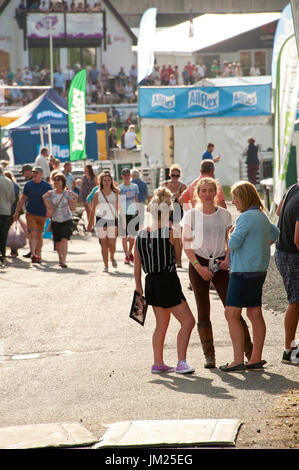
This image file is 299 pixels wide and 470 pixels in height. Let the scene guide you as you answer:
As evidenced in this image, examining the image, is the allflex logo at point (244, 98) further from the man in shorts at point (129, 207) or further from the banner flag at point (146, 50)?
the man in shorts at point (129, 207)

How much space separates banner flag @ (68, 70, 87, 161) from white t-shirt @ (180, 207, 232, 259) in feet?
58.6

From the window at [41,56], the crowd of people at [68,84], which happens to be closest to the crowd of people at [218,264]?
the crowd of people at [68,84]

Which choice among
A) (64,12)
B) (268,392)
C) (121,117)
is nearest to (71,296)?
(268,392)

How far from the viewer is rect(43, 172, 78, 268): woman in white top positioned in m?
16.3

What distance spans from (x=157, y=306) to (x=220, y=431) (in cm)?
239

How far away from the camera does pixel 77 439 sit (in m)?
5.79

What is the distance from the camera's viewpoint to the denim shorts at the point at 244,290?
7750mm

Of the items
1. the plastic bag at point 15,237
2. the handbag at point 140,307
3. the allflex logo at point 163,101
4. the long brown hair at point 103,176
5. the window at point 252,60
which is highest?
the window at point 252,60

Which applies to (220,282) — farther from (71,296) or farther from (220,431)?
(71,296)

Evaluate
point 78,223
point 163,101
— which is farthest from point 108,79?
point 78,223

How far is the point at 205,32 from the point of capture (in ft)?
133

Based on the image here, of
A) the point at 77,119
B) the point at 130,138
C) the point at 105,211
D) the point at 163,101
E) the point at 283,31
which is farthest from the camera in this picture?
the point at 130,138

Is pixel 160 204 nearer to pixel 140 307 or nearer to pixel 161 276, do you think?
pixel 161 276

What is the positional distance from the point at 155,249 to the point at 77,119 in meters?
18.8
